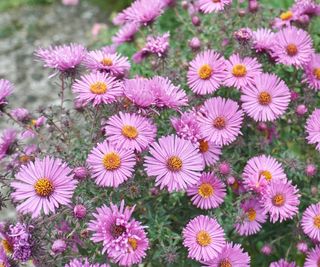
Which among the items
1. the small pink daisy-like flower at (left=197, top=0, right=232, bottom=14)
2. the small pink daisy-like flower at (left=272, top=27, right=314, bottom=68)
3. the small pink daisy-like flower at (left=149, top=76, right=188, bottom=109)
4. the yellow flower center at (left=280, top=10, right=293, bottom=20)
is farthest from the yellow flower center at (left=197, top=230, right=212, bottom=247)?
the yellow flower center at (left=280, top=10, right=293, bottom=20)

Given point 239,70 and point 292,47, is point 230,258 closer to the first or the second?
point 239,70

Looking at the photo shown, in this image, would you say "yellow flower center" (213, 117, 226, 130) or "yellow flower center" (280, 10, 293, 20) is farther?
"yellow flower center" (280, 10, 293, 20)

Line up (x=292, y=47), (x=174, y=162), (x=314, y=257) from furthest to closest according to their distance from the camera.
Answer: (x=292, y=47), (x=314, y=257), (x=174, y=162)

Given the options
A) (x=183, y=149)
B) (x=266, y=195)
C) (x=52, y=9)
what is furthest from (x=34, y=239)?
(x=52, y=9)

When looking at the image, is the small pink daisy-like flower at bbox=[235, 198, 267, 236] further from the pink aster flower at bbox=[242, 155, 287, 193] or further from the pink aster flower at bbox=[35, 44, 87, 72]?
the pink aster flower at bbox=[35, 44, 87, 72]

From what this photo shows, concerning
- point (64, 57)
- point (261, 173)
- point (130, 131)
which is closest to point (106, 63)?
point (64, 57)

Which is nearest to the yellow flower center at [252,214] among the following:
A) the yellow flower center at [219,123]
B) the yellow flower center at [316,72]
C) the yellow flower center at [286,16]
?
the yellow flower center at [219,123]

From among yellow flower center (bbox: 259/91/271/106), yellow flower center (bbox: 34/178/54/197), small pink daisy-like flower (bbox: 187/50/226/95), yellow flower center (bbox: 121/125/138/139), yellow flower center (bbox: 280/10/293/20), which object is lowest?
yellow flower center (bbox: 34/178/54/197)
